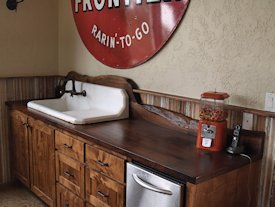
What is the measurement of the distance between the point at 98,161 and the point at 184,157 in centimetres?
56

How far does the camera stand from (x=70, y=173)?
2.20 metres

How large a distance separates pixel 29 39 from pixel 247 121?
2.26m

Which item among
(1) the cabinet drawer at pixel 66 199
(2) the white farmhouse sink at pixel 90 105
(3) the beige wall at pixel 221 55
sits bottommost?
(1) the cabinet drawer at pixel 66 199

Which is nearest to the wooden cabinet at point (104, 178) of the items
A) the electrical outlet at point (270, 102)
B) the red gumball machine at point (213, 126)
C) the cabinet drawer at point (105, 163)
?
the cabinet drawer at point (105, 163)

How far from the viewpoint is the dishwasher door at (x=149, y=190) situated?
145 centimetres

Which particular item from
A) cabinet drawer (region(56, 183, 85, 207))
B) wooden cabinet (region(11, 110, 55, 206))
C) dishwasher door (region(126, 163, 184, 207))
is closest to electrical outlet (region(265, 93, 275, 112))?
dishwasher door (region(126, 163, 184, 207))

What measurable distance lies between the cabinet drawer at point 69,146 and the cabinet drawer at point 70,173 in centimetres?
4

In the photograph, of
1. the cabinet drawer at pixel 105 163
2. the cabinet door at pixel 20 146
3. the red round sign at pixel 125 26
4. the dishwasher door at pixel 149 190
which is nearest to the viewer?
the dishwasher door at pixel 149 190

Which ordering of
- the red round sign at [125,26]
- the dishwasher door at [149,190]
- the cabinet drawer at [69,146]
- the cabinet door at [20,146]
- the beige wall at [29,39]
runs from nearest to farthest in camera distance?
the dishwasher door at [149,190]
the cabinet drawer at [69,146]
the red round sign at [125,26]
the cabinet door at [20,146]
the beige wall at [29,39]

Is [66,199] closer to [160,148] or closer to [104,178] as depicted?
[104,178]

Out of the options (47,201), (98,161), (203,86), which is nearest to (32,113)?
(47,201)

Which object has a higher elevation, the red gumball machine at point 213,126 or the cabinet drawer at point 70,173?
the red gumball machine at point 213,126

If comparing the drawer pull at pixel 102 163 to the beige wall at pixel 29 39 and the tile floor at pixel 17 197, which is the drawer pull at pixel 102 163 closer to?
the tile floor at pixel 17 197

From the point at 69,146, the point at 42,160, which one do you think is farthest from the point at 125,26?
the point at 42,160
